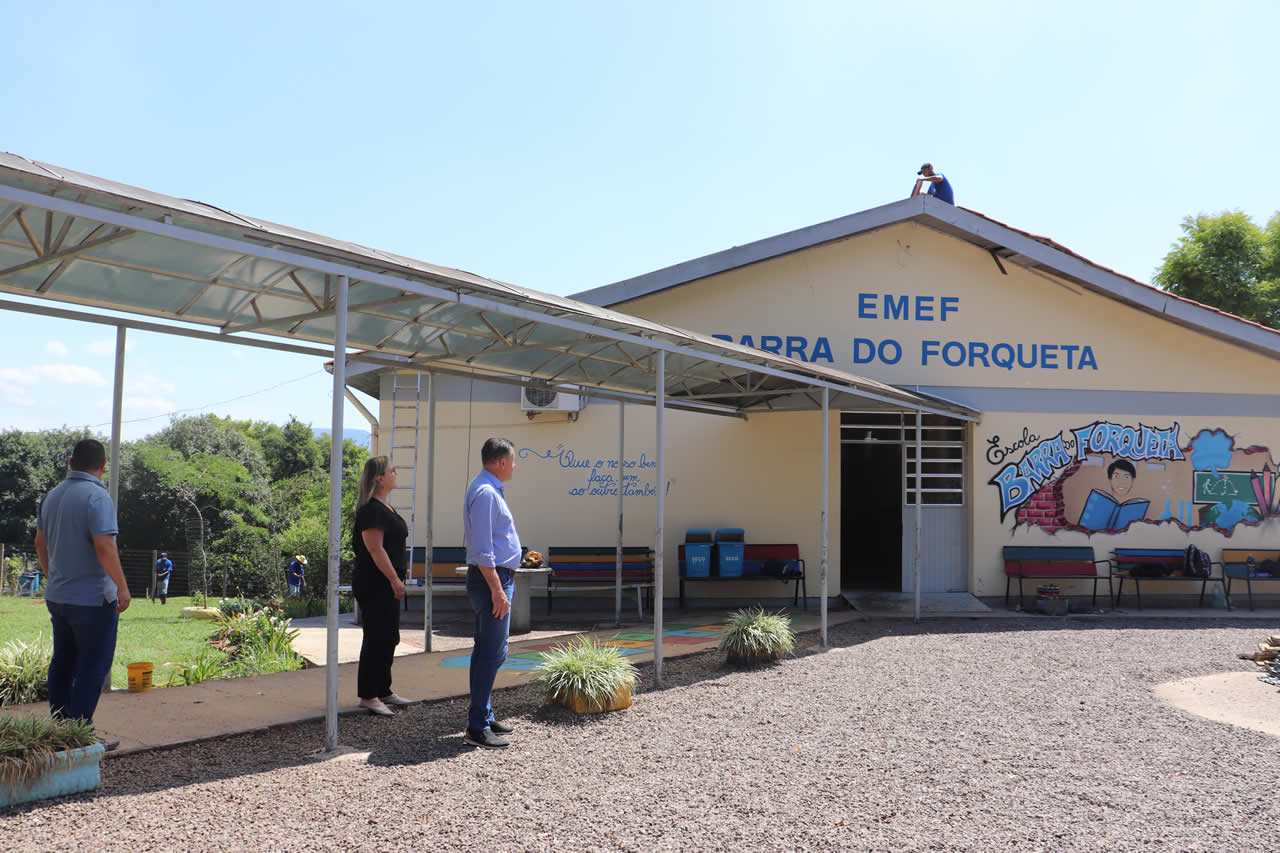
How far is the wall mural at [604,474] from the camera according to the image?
13297mm

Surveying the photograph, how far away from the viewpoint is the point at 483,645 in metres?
5.62

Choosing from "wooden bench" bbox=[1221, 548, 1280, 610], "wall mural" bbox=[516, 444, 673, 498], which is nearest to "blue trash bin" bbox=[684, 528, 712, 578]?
"wall mural" bbox=[516, 444, 673, 498]

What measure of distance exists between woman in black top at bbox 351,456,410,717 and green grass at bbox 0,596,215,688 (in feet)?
6.79

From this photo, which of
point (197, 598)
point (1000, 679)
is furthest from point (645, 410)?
point (197, 598)

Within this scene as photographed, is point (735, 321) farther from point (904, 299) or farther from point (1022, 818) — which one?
point (1022, 818)

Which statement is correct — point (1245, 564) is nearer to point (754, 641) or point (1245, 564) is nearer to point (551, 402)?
point (754, 641)

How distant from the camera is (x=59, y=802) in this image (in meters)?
4.38

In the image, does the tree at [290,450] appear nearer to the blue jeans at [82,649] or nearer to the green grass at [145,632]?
the green grass at [145,632]

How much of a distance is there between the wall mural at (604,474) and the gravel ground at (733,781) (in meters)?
5.52

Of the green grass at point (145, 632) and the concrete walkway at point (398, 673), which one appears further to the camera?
the green grass at point (145, 632)

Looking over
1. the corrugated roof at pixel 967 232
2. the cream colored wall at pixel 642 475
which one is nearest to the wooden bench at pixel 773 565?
the cream colored wall at pixel 642 475

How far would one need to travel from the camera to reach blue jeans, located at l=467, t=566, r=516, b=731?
560 cm

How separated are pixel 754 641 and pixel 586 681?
2543 mm

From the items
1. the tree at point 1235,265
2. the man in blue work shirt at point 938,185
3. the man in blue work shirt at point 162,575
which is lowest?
the man in blue work shirt at point 162,575
